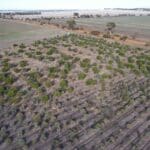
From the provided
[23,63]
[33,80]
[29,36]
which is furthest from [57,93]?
[29,36]

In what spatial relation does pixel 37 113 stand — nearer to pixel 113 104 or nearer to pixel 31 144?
pixel 31 144

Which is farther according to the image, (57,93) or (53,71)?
(53,71)

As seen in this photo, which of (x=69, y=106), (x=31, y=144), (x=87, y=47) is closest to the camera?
(x=31, y=144)

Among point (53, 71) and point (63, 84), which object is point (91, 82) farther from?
point (53, 71)

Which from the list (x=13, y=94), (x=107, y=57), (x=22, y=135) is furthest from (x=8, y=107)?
(x=107, y=57)

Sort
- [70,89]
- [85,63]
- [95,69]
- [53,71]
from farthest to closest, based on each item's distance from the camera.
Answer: [85,63] < [95,69] < [53,71] < [70,89]

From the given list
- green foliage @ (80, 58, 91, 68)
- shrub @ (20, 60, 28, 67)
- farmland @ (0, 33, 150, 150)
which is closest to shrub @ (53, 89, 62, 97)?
farmland @ (0, 33, 150, 150)

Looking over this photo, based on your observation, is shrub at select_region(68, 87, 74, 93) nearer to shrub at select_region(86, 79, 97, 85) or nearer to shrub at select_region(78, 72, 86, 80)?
shrub at select_region(86, 79, 97, 85)

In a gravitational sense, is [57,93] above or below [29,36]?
above
